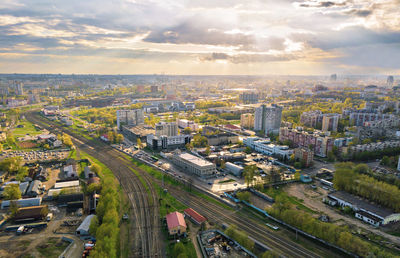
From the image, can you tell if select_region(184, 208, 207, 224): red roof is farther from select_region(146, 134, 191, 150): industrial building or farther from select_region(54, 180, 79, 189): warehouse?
select_region(146, 134, 191, 150): industrial building

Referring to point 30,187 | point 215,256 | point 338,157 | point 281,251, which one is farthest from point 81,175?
point 338,157

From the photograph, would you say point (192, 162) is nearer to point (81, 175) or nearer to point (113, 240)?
point (81, 175)

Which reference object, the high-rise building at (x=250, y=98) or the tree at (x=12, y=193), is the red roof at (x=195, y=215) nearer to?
the tree at (x=12, y=193)

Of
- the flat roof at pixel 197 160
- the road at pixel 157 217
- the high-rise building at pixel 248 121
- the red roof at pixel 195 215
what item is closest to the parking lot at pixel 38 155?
the road at pixel 157 217

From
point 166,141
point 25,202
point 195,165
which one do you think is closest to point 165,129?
point 166,141

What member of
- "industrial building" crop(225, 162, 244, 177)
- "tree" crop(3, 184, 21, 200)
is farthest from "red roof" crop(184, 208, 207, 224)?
"tree" crop(3, 184, 21, 200)

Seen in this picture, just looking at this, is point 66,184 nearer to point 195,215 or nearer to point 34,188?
point 34,188
